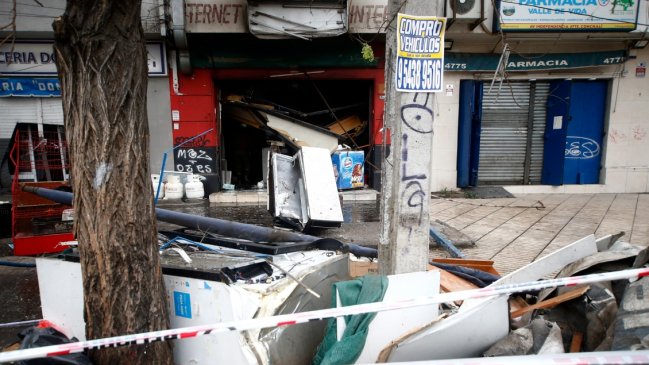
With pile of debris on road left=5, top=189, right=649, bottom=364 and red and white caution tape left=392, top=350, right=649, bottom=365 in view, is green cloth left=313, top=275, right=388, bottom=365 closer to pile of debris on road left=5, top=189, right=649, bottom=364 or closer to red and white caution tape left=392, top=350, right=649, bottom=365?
pile of debris on road left=5, top=189, right=649, bottom=364

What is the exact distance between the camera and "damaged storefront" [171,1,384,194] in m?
7.92

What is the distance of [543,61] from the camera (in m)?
9.35

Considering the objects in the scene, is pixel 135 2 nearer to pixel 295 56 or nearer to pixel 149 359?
pixel 149 359

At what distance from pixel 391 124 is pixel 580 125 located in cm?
934

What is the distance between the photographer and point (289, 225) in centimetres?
598

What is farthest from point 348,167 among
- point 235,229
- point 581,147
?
point 581,147

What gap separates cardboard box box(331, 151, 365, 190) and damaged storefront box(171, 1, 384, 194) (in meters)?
0.05

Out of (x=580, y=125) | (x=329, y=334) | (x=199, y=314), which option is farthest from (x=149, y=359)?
(x=580, y=125)

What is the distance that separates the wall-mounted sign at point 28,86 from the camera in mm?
8539

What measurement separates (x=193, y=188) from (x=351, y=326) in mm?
7012

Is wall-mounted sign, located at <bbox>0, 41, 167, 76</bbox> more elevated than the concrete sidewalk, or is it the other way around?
wall-mounted sign, located at <bbox>0, 41, 167, 76</bbox>

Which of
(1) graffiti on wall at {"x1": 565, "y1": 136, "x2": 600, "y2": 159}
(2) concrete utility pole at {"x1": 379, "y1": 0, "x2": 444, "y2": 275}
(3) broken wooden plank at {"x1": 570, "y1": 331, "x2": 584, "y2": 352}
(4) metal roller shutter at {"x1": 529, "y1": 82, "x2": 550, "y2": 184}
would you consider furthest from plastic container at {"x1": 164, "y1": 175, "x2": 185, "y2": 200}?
(1) graffiti on wall at {"x1": 565, "y1": 136, "x2": 600, "y2": 159}

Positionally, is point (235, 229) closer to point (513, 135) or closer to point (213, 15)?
point (213, 15)

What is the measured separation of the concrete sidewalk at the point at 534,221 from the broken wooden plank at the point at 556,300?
1832 mm
